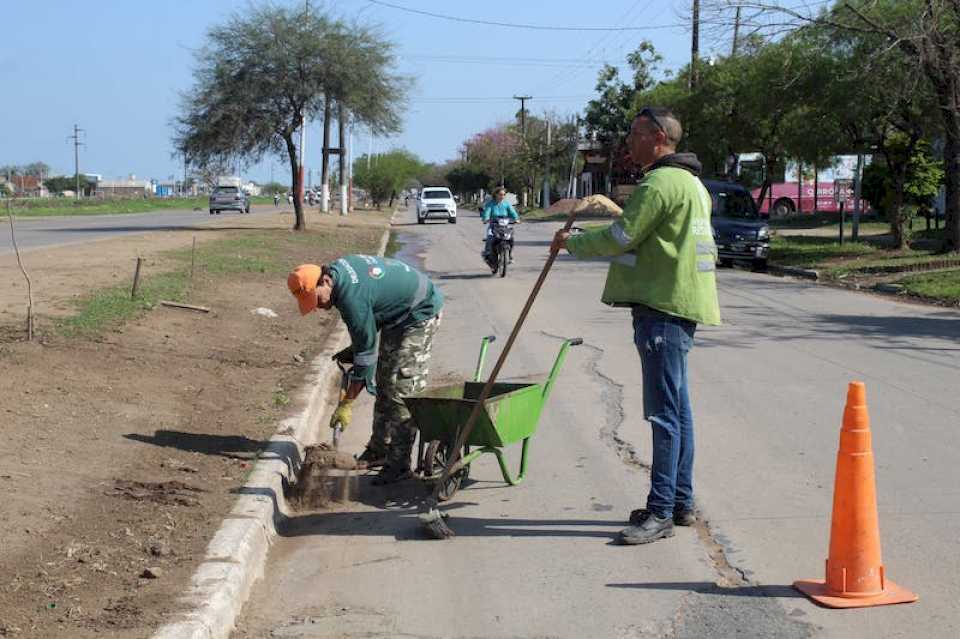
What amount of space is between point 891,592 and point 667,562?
104 cm

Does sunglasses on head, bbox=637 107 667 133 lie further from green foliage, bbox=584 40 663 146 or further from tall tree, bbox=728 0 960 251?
green foliage, bbox=584 40 663 146

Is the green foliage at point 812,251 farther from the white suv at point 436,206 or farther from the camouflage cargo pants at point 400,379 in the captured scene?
the white suv at point 436,206

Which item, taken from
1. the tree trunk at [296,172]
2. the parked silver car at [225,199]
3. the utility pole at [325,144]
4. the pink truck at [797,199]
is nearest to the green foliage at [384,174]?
the parked silver car at [225,199]

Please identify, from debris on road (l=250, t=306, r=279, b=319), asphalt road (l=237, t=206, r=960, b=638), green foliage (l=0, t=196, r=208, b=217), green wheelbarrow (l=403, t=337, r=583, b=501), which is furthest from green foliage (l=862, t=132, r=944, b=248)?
green foliage (l=0, t=196, r=208, b=217)

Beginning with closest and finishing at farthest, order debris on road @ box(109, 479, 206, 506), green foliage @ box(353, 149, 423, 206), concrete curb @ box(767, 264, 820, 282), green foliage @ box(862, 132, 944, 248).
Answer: debris on road @ box(109, 479, 206, 506), concrete curb @ box(767, 264, 820, 282), green foliage @ box(862, 132, 944, 248), green foliage @ box(353, 149, 423, 206)

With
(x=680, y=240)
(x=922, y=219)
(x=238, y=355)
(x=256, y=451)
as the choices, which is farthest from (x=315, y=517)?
(x=922, y=219)

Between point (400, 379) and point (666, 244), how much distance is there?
206 centimetres

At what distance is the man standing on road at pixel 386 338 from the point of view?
6.49 meters

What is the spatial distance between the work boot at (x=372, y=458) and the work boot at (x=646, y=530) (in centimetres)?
192

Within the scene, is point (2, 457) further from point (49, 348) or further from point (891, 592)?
point (891, 592)

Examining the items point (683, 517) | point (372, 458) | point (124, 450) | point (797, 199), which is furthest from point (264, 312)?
point (797, 199)

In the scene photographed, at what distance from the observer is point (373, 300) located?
6.66 meters

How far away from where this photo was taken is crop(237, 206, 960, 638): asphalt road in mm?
4887

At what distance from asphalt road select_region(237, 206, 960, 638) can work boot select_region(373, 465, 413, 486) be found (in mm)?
74
